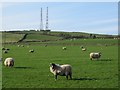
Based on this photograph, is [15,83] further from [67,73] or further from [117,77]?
[117,77]

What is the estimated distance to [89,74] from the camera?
27.8 m

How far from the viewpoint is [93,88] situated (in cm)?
2028

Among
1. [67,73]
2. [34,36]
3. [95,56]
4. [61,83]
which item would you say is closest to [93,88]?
[61,83]

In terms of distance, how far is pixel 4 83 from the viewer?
75.6 feet

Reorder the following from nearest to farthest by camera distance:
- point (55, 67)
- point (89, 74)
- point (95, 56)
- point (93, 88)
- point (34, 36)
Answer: point (93, 88) → point (55, 67) → point (89, 74) → point (95, 56) → point (34, 36)

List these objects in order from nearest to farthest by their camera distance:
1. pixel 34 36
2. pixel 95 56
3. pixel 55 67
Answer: pixel 55 67, pixel 95 56, pixel 34 36

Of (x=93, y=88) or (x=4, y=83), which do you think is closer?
(x=93, y=88)

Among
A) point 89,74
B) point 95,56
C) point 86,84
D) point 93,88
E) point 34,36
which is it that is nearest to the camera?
point 93,88

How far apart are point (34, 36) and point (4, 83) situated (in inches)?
5836

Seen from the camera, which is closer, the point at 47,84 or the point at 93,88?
the point at 93,88

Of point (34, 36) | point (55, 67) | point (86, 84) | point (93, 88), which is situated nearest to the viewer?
point (93, 88)

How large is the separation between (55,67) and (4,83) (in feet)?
13.5

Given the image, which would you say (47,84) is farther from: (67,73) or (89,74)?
(89,74)

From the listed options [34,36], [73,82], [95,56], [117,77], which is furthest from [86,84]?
[34,36]
